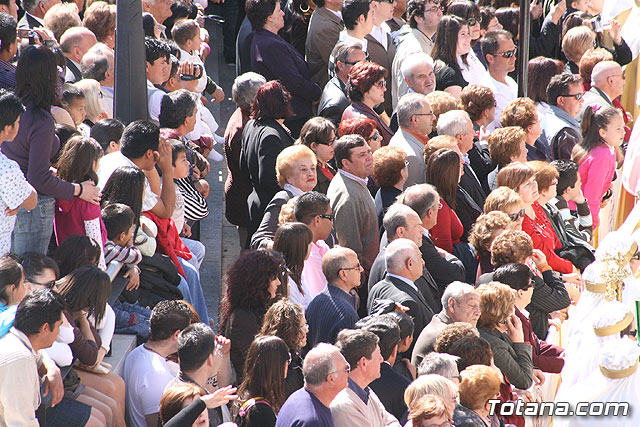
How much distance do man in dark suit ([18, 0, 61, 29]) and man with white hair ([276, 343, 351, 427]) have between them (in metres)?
4.94

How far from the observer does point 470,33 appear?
1064 cm

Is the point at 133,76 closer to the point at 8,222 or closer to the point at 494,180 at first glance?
the point at 8,222

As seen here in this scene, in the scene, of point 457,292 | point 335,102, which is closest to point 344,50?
point 335,102

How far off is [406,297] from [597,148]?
360 cm

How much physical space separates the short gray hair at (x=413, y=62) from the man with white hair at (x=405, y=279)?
2.85 metres

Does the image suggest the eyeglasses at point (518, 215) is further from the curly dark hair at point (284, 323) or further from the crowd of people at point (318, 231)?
the curly dark hair at point (284, 323)

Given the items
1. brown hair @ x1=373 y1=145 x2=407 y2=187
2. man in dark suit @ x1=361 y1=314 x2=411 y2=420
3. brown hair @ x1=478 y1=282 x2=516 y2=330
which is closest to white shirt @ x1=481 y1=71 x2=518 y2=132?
brown hair @ x1=373 y1=145 x2=407 y2=187

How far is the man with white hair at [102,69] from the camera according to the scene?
8086 mm

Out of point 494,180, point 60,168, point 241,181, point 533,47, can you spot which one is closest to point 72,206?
point 60,168

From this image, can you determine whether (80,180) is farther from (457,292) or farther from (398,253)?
(457,292)

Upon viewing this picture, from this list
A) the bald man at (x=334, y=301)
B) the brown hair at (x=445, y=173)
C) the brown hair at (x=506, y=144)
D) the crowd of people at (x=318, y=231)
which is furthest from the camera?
the brown hair at (x=506, y=144)

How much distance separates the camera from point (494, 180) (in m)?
8.48

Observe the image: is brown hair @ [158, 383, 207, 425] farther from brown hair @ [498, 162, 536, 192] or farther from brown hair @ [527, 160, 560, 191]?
brown hair @ [527, 160, 560, 191]

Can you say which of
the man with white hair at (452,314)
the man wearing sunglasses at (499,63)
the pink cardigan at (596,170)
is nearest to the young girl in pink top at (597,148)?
the pink cardigan at (596,170)
